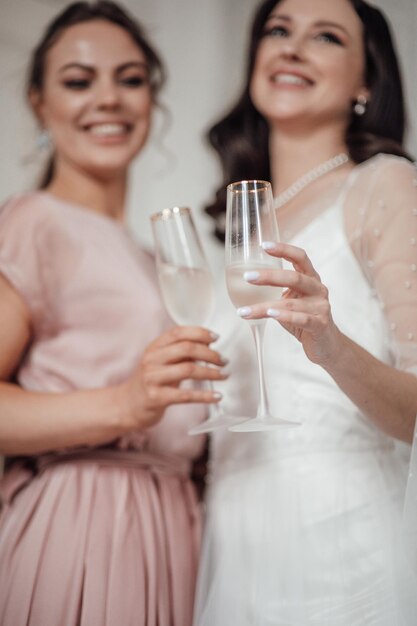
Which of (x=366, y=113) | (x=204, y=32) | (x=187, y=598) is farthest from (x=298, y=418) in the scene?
(x=204, y=32)

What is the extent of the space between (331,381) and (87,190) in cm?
73

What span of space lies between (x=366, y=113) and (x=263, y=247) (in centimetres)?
73

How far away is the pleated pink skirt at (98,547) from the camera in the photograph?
3.63ft

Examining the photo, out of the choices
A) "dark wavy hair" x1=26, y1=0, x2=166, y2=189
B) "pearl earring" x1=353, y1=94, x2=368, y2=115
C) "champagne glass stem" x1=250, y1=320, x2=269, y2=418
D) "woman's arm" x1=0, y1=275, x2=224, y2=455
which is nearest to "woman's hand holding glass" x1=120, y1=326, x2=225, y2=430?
"woman's arm" x1=0, y1=275, x2=224, y2=455

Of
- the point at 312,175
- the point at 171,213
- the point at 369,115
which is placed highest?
the point at 369,115

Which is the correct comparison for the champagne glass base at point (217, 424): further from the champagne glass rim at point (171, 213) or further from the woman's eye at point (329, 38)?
the woman's eye at point (329, 38)

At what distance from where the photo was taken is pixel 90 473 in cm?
122

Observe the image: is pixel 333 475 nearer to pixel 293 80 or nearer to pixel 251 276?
pixel 251 276

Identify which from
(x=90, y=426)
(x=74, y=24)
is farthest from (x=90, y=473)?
(x=74, y=24)

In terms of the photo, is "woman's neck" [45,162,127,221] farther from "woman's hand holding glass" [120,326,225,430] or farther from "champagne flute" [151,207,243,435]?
A: "woman's hand holding glass" [120,326,225,430]

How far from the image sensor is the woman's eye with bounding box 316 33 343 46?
1386 millimetres

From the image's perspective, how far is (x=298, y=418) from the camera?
1.14 meters

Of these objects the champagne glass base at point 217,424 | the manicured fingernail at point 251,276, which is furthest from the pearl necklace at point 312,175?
the manicured fingernail at point 251,276

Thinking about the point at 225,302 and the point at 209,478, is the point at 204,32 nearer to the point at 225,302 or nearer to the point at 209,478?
the point at 225,302
